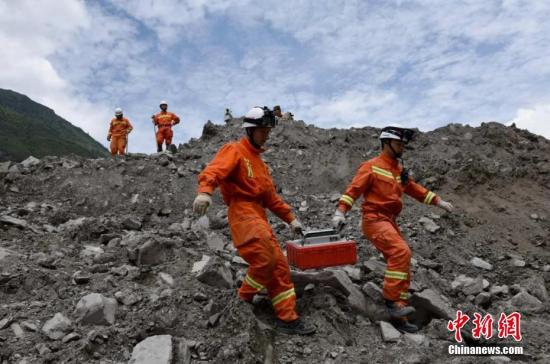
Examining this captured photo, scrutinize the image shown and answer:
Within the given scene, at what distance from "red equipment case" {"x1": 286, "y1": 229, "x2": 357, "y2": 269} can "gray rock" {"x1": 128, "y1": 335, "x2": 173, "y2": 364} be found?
136 cm

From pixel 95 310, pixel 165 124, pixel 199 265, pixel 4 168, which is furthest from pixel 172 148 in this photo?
pixel 95 310

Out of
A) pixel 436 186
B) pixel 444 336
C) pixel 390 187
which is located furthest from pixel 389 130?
pixel 436 186

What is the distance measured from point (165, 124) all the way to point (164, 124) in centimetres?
3

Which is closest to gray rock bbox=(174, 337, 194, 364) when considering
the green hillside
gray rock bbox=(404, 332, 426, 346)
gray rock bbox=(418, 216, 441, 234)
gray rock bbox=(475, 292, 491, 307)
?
gray rock bbox=(404, 332, 426, 346)

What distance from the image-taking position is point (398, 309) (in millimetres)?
4277

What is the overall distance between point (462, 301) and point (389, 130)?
7.29ft

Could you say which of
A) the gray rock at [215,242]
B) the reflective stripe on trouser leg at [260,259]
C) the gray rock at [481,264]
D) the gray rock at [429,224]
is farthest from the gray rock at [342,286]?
the gray rock at [429,224]

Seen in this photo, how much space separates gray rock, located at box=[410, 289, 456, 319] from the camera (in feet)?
14.7

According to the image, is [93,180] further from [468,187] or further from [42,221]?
[468,187]

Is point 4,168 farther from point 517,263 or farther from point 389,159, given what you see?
point 517,263

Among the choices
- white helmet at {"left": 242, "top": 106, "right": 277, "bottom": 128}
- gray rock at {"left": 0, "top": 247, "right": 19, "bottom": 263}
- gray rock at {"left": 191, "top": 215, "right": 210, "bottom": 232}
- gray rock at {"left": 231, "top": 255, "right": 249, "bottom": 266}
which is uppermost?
white helmet at {"left": 242, "top": 106, "right": 277, "bottom": 128}

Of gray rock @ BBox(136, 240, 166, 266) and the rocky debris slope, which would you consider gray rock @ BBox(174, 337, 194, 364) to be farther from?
gray rock @ BBox(136, 240, 166, 266)

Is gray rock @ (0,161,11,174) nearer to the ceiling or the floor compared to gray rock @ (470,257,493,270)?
nearer to the ceiling

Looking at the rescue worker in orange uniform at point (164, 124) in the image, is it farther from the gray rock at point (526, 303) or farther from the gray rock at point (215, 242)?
the gray rock at point (526, 303)
